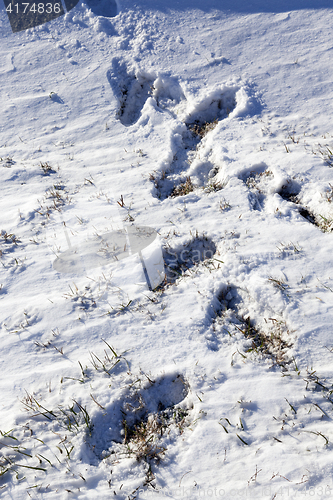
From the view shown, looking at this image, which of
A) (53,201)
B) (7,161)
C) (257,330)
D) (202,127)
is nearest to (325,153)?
(202,127)

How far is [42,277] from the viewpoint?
3031 mm

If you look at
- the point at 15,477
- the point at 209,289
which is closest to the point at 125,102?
the point at 209,289

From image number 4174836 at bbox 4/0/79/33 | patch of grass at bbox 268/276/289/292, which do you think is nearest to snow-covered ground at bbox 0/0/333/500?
patch of grass at bbox 268/276/289/292

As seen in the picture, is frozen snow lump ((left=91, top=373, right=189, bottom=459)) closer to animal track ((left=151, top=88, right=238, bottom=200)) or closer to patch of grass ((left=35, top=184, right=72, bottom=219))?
animal track ((left=151, top=88, right=238, bottom=200))

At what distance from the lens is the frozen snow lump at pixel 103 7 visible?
17.5ft

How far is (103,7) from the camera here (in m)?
5.40

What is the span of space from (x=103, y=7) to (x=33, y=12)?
1236 millimetres

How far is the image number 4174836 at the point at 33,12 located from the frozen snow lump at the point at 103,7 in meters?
0.29

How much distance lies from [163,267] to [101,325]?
2.61 ft

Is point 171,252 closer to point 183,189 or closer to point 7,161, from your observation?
point 183,189

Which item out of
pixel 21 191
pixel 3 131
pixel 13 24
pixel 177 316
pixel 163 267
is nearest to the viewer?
pixel 177 316

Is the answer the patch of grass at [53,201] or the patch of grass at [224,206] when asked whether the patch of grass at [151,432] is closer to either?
the patch of grass at [224,206]

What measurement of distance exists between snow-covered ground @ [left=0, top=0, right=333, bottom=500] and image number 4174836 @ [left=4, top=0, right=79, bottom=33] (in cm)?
19

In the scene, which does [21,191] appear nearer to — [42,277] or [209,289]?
[42,277]
